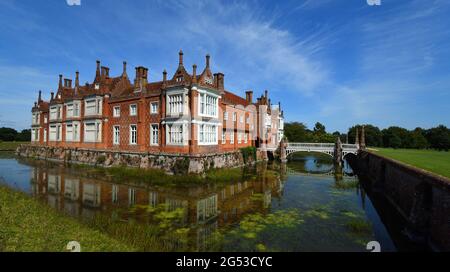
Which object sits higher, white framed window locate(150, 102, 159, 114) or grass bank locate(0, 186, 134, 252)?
white framed window locate(150, 102, 159, 114)

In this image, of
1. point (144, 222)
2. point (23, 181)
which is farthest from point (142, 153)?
point (144, 222)

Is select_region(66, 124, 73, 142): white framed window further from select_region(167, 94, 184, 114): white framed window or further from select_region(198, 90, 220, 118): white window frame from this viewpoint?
select_region(198, 90, 220, 118): white window frame

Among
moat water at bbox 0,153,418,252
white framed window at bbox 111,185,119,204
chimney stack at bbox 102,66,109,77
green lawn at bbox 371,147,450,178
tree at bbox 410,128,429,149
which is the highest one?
chimney stack at bbox 102,66,109,77

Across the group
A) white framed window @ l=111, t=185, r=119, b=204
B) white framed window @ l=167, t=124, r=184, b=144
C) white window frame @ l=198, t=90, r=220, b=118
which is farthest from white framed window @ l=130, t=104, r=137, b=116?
white framed window @ l=111, t=185, r=119, b=204

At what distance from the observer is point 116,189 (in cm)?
1642

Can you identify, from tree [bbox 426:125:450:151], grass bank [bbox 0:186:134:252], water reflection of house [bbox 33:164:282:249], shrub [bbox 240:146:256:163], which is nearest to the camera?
grass bank [bbox 0:186:134:252]

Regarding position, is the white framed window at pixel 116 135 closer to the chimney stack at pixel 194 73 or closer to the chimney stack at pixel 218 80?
the chimney stack at pixel 194 73

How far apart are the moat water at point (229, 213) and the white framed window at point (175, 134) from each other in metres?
5.30

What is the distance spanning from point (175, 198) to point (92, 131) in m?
22.6

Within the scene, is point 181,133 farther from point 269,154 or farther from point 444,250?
point 269,154

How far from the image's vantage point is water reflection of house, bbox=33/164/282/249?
36.8 feet

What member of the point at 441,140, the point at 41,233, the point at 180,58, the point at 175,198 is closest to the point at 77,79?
the point at 180,58

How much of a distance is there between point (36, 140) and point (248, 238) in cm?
5237

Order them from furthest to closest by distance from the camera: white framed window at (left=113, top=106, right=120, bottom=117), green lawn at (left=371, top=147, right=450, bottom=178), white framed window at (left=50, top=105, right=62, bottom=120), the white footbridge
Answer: white framed window at (left=50, top=105, right=62, bottom=120)
the white footbridge
white framed window at (left=113, top=106, right=120, bottom=117)
green lawn at (left=371, top=147, right=450, bottom=178)
